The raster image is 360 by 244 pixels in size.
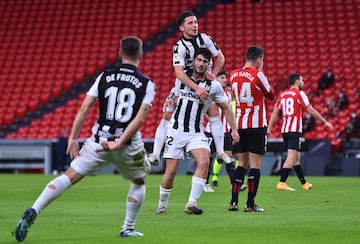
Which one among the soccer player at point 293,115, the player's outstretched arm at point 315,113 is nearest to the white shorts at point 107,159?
the soccer player at point 293,115

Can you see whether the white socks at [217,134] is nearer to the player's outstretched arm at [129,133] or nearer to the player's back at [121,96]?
the player's back at [121,96]

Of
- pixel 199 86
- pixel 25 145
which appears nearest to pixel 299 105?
pixel 199 86

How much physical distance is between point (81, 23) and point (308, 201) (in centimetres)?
2050

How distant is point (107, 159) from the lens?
7.29 m

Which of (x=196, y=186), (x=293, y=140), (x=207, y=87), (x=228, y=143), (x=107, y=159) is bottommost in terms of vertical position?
(x=196, y=186)

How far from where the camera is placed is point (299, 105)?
51.2ft

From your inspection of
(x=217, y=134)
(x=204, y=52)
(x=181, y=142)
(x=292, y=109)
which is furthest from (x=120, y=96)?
(x=292, y=109)

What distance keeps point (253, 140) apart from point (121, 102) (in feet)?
11.3

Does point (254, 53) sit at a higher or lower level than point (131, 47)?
higher

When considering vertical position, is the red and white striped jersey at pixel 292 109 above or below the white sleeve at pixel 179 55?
below

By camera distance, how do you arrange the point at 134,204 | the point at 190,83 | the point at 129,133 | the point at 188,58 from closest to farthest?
Result: the point at 129,133, the point at 134,204, the point at 190,83, the point at 188,58

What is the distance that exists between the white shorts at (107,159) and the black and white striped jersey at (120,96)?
6.4 inches

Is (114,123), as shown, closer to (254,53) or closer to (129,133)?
(129,133)

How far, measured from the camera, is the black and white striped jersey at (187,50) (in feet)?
32.3
